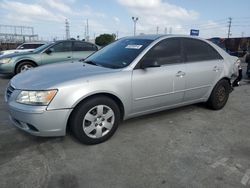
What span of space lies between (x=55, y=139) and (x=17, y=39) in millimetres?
52491

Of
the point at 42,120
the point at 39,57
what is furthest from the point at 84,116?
the point at 39,57

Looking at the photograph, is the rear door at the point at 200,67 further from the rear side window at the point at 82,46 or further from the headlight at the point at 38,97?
the rear side window at the point at 82,46

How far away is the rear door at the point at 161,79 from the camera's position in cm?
348

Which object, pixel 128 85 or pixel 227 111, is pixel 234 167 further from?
pixel 227 111

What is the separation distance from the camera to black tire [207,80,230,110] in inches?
183

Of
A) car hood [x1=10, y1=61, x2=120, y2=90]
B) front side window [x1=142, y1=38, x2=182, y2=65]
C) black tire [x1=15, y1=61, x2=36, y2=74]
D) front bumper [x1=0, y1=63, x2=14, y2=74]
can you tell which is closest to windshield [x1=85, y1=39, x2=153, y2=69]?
front side window [x1=142, y1=38, x2=182, y2=65]

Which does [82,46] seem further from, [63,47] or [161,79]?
[161,79]

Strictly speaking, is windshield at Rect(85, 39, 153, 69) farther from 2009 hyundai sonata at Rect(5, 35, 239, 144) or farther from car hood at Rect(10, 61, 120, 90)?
car hood at Rect(10, 61, 120, 90)

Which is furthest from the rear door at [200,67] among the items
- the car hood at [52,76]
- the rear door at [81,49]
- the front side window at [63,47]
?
the front side window at [63,47]

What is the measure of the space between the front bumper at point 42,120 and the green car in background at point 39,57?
18.3ft

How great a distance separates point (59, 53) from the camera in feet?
27.9

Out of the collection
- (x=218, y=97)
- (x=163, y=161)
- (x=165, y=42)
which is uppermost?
(x=165, y=42)

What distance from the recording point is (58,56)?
8.41 meters

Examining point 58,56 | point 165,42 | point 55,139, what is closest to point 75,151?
point 55,139
